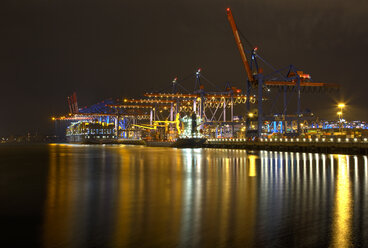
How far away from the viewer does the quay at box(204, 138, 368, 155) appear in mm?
44219

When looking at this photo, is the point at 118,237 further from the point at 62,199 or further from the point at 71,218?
the point at 62,199

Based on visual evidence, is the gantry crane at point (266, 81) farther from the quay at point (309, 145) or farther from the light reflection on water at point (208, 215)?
the light reflection on water at point (208, 215)

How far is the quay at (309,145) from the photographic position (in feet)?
145

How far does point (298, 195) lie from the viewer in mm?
14680

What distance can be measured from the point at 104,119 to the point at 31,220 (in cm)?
17129

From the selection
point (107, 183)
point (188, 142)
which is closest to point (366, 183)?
point (107, 183)

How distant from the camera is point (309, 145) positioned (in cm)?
5306

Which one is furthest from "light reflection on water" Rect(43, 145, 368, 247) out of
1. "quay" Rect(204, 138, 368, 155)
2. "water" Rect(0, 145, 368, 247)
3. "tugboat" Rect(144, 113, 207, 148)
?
"tugboat" Rect(144, 113, 207, 148)

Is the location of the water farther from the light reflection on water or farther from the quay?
the quay

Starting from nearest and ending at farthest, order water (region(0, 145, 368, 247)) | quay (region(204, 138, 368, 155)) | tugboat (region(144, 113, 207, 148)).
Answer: water (region(0, 145, 368, 247)) < quay (region(204, 138, 368, 155)) < tugboat (region(144, 113, 207, 148))

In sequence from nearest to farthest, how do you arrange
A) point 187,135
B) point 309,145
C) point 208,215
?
point 208,215, point 309,145, point 187,135

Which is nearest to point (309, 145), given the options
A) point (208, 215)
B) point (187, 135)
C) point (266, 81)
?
point (266, 81)

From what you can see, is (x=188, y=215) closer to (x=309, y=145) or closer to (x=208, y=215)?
(x=208, y=215)

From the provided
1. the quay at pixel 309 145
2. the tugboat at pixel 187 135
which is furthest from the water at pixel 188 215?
the tugboat at pixel 187 135
